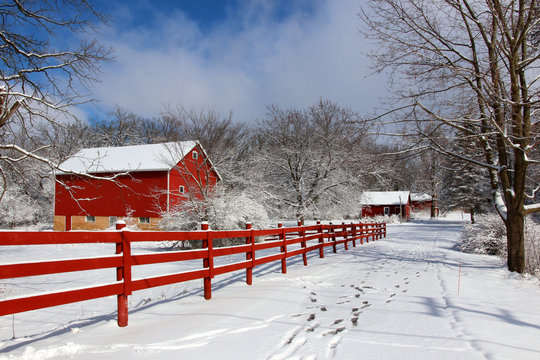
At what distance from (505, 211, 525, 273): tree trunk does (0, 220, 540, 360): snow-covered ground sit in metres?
1.53

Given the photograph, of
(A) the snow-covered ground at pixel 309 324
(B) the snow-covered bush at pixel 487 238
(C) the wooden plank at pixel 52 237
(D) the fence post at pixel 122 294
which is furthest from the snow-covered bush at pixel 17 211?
(C) the wooden plank at pixel 52 237

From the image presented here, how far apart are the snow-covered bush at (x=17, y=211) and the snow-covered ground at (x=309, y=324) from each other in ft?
111

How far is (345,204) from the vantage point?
28078mm

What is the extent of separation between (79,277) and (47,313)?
4.23 meters

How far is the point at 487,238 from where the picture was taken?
1378cm

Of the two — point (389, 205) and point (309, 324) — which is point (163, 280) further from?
point (389, 205)

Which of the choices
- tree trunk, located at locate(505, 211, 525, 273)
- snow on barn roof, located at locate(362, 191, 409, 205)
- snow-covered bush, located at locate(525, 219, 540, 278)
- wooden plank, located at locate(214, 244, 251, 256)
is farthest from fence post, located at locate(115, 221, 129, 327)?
snow on barn roof, located at locate(362, 191, 409, 205)

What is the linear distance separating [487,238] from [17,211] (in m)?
38.8

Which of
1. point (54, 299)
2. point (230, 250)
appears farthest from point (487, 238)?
point (54, 299)

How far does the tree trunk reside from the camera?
9031 mm

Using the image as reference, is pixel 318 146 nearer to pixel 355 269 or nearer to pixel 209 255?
pixel 355 269

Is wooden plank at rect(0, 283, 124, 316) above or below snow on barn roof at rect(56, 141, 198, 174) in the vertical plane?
below

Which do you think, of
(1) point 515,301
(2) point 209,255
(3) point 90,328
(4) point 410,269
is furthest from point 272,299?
(4) point 410,269

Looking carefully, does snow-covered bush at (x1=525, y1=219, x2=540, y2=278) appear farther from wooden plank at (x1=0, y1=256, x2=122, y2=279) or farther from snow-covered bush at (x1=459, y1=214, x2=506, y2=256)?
wooden plank at (x1=0, y1=256, x2=122, y2=279)
